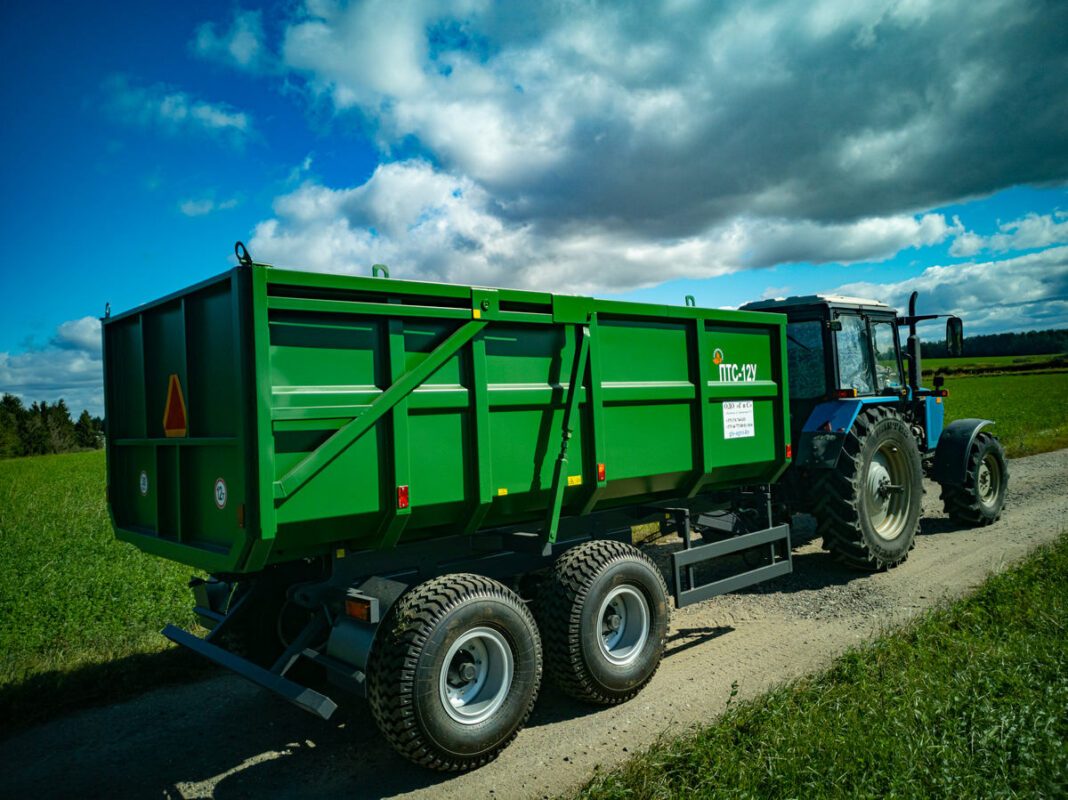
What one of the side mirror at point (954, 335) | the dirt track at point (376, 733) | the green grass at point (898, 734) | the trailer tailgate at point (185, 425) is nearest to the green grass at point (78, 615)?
the dirt track at point (376, 733)

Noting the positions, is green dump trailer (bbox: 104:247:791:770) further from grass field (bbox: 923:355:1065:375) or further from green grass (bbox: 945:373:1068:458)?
grass field (bbox: 923:355:1065:375)

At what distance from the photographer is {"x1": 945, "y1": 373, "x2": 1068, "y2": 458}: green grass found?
16.9m

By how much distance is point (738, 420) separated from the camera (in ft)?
19.0

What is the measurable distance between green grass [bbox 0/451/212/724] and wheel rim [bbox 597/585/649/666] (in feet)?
11.0

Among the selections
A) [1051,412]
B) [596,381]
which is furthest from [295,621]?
[1051,412]

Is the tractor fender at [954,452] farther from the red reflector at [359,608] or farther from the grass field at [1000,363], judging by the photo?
the grass field at [1000,363]

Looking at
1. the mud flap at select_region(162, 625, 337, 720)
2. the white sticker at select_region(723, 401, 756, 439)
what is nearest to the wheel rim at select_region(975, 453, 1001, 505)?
the white sticker at select_region(723, 401, 756, 439)

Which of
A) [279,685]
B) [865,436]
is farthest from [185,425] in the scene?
[865,436]

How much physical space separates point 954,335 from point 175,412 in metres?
8.39

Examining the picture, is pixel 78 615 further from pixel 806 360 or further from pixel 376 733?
pixel 806 360

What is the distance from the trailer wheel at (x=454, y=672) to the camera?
3.54 metres

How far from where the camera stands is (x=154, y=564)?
8516 millimetres

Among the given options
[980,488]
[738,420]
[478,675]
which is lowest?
[478,675]

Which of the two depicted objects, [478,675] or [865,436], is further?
[865,436]
